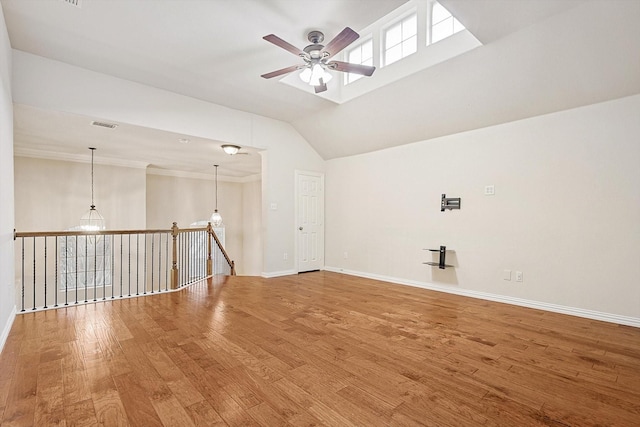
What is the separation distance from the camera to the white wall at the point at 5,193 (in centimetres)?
277

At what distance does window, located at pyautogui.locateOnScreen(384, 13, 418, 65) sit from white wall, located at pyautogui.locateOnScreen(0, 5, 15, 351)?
4.36 metres

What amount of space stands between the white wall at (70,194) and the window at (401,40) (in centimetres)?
633

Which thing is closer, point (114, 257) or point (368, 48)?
point (368, 48)

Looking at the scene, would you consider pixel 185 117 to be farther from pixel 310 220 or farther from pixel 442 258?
pixel 442 258

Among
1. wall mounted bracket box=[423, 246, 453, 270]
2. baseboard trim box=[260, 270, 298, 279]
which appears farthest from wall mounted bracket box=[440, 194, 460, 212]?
baseboard trim box=[260, 270, 298, 279]

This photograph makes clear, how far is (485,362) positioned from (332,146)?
4.79 meters

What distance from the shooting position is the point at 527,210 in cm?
409

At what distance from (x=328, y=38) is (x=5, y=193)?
3619 millimetres

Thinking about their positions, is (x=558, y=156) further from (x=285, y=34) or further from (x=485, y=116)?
(x=285, y=34)

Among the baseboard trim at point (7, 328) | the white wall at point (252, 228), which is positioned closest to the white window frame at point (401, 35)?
the baseboard trim at point (7, 328)

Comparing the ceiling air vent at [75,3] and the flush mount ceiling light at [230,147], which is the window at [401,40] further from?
the ceiling air vent at [75,3]

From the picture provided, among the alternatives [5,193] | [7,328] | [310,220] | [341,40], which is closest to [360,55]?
[341,40]

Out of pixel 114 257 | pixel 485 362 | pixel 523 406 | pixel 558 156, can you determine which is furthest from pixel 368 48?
Result: pixel 114 257

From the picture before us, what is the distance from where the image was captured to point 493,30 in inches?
124
